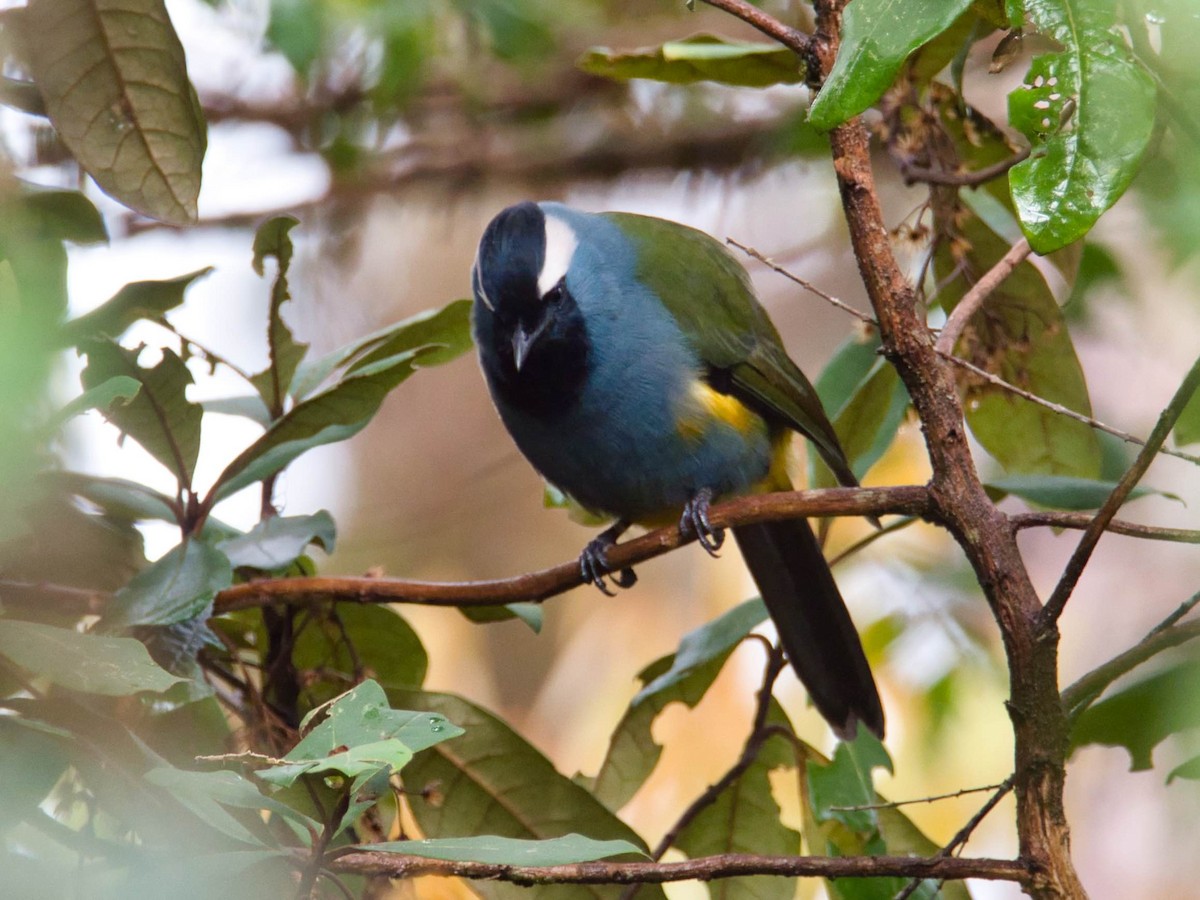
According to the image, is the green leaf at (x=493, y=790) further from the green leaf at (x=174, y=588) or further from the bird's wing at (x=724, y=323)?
the bird's wing at (x=724, y=323)

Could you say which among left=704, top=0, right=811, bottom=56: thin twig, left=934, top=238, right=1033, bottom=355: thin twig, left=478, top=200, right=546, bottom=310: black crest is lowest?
left=478, top=200, right=546, bottom=310: black crest

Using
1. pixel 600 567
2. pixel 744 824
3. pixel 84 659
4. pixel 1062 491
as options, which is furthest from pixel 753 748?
pixel 84 659

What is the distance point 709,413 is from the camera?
2.65 metres

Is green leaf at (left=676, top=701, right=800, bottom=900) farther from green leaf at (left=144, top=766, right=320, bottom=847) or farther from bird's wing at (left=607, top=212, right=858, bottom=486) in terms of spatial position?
green leaf at (left=144, top=766, right=320, bottom=847)

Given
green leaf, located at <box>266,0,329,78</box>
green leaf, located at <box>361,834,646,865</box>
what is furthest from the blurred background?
green leaf, located at <box>361,834,646,865</box>

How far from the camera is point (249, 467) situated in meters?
2.12

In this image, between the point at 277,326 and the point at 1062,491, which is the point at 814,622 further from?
the point at 277,326

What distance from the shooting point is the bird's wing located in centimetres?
265

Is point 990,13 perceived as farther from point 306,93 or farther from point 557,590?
point 306,93

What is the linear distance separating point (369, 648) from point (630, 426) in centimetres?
69

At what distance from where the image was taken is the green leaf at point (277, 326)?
2.05 meters

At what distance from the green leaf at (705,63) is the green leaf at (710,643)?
3.11 feet

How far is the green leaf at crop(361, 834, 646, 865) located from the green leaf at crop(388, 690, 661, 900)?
0.72 meters

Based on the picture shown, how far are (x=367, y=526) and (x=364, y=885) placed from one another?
11.7 ft
